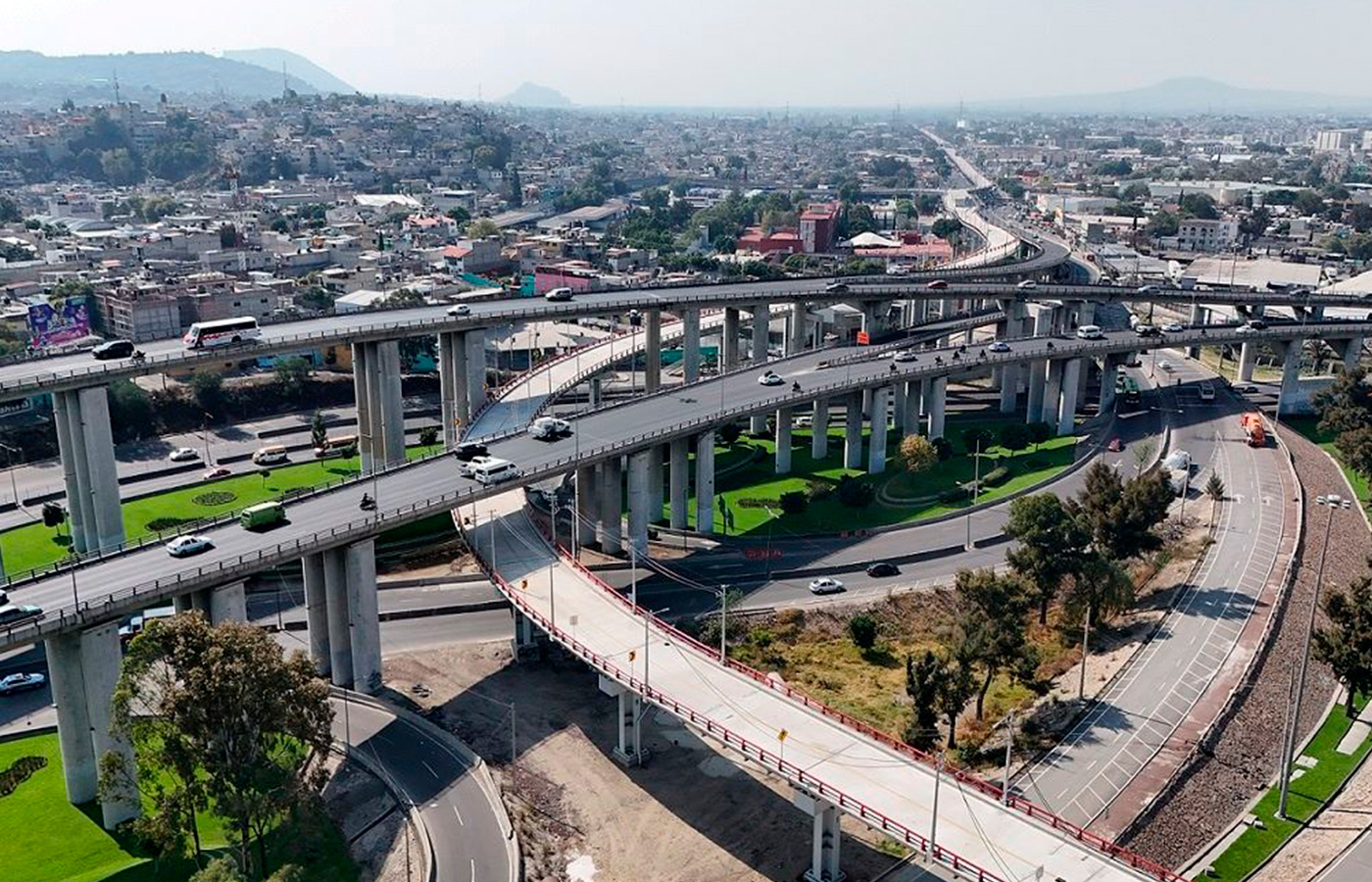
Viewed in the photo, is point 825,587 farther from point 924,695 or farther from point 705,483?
point 924,695

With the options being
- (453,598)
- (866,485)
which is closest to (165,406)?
(453,598)

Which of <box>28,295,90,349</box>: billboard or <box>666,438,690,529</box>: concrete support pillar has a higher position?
<box>28,295,90,349</box>: billboard

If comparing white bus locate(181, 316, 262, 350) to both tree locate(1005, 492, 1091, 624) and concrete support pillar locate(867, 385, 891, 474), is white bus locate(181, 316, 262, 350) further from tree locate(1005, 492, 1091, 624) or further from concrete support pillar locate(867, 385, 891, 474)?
tree locate(1005, 492, 1091, 624)

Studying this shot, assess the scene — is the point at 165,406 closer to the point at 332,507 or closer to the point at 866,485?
the point at 332,507

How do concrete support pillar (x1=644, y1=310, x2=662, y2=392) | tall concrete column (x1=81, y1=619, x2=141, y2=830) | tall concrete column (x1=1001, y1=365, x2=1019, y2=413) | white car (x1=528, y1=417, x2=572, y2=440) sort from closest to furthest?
tall concrete column (x1=81, y1=619, x2=141, y2=830) → white car (x1=528, y1=417, x2=572, y2=440) → concrete support pillar (x1=644, y1=310, x2=662, y2=392) → tall concrete column (x1=1001, y1=365, x2=1019, y2=413)

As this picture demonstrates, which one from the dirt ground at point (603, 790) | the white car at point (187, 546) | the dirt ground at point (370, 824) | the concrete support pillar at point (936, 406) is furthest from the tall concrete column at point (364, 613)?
the concrete support pillar at point (936, 406)

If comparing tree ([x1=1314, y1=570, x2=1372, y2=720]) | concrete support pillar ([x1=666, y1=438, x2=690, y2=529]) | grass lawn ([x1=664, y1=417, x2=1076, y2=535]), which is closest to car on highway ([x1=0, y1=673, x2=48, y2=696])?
concrete support pillar ([x1=666, y1=438, x2=690, y2=529])

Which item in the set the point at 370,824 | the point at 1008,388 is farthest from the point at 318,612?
the point at 1008,388

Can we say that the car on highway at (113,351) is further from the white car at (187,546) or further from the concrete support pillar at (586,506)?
the concrete support pillar at (586,506)
